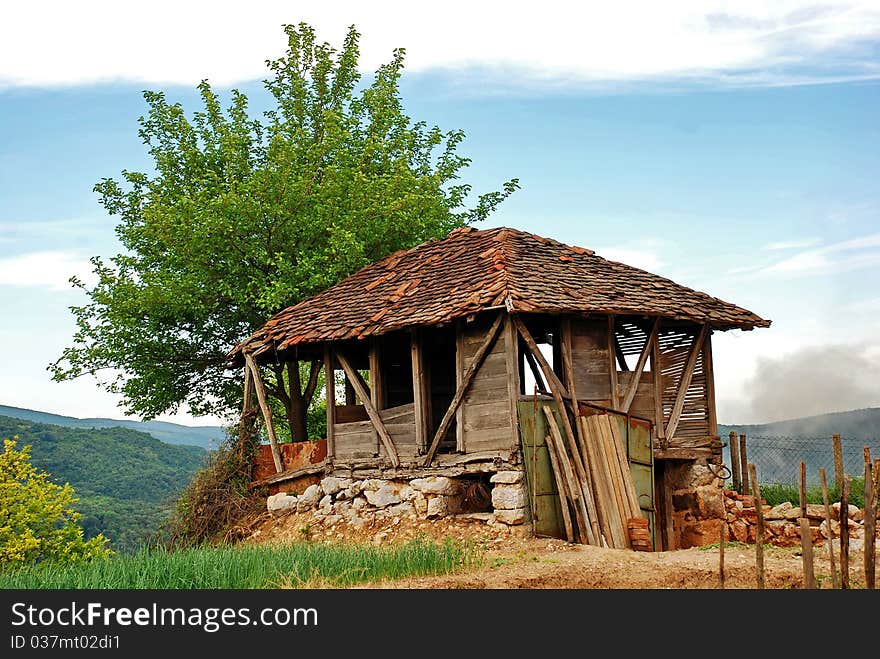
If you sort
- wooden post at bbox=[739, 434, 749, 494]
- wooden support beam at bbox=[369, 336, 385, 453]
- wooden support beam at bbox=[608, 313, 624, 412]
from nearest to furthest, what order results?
wooden support beam at bbox=[608, 313, 624, 412], wooden support beam at bbox=[369, 336, 385, 453], wooden post at bbox=[739, 434, 749, 494]

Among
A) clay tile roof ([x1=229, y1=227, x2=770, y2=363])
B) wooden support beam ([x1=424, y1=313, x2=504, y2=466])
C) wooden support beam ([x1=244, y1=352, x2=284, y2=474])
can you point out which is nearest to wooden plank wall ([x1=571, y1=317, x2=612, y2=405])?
clay tile roof ([x1=229, y1=227, x2=770, y2=363])

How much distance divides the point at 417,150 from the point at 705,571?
679 inches

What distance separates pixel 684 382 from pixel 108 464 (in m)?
29.2

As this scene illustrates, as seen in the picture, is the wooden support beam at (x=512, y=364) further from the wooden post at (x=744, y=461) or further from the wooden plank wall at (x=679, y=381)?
the wooden post at (x=744, y=461)

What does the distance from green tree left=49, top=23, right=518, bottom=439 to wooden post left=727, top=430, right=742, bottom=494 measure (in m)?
8.72

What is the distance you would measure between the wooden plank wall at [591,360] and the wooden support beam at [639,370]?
36 centimetres

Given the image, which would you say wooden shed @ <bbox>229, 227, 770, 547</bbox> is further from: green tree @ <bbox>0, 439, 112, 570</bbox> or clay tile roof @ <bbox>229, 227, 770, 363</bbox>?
green tree @ <bbox>0, 439, 112, 570</bbox>

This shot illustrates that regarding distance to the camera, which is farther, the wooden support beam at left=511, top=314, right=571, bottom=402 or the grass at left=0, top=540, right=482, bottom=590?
the wooden support beam at left=511, top=314, right=571, bottom=402

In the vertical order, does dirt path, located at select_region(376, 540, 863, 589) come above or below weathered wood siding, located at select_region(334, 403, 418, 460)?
below

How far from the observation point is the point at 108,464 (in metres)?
39.4

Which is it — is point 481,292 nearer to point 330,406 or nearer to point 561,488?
point 561,488

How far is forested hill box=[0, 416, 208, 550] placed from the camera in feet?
111

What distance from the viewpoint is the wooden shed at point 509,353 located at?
1478 centimetres

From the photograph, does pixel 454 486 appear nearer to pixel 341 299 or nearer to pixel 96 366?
pixel 341 299
